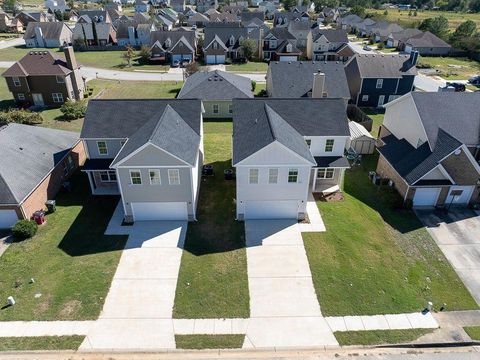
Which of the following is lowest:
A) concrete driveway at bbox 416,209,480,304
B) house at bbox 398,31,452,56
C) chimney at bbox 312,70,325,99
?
concrete driveway at bbox 416,209,480,304

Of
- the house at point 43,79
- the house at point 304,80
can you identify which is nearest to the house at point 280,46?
the house at point 304,80

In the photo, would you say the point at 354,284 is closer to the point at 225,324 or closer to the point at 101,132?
the point at 225,324

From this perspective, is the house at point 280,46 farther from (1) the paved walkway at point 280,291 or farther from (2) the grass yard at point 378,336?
(2) the grass yard at point 378,336

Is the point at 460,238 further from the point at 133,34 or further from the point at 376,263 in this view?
the point at 133,34

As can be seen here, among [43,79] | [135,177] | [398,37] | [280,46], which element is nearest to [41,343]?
[135,177]

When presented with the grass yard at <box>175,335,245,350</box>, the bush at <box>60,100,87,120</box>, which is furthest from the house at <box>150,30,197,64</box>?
the grass yard at <box>175,335,245,350</box>

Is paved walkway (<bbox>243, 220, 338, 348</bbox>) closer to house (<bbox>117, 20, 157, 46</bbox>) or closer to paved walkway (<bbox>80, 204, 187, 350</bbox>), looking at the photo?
paved walkway (<bbox>80, 204, 187, 350</bbox>)
